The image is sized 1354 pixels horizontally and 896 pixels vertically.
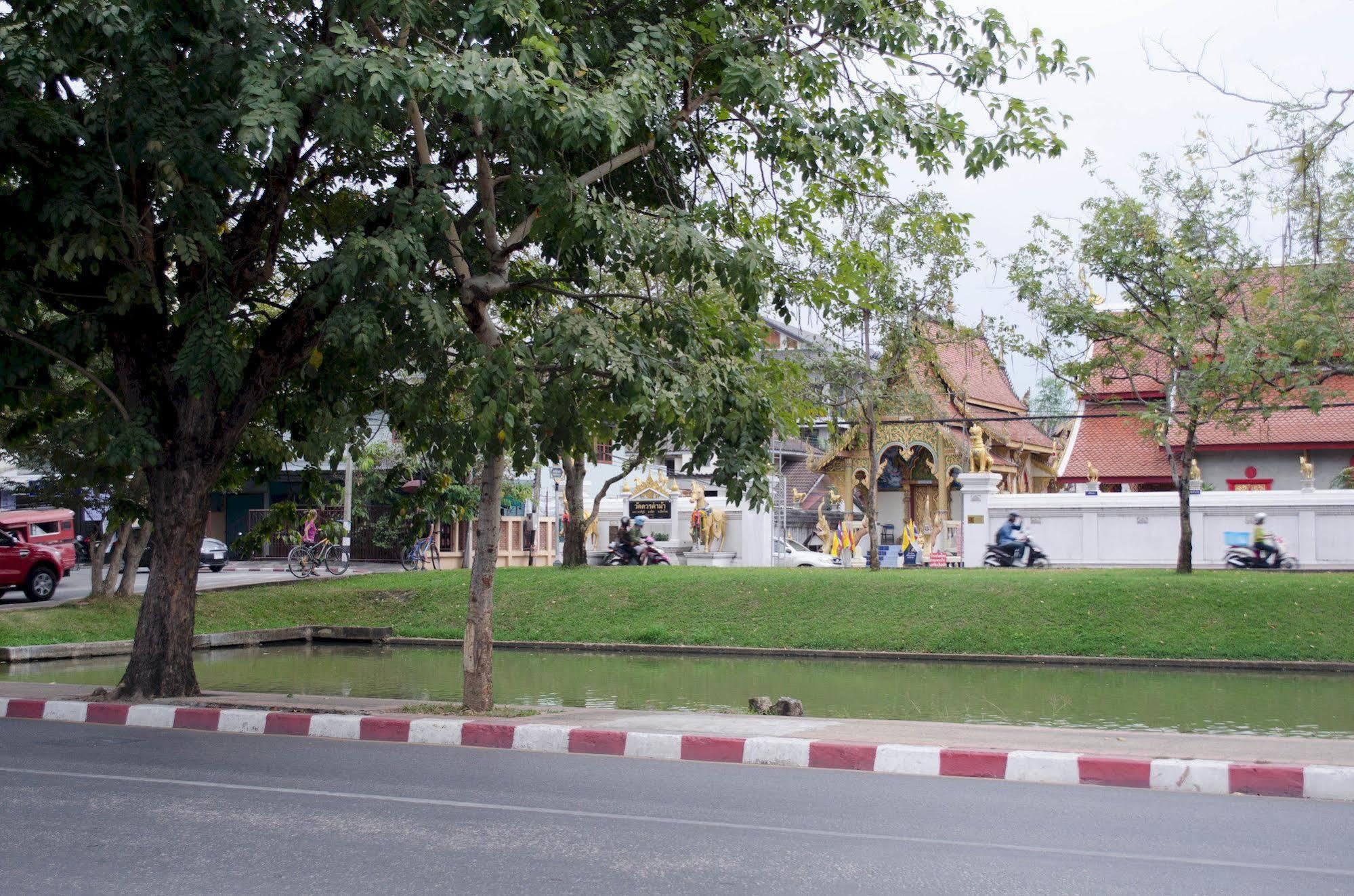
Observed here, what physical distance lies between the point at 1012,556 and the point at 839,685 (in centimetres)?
1145

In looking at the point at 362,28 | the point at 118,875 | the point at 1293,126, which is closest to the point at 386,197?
the point at 362,28

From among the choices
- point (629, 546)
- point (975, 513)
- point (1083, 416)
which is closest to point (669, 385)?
point (1083, 416)

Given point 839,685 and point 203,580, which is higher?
point 203,580

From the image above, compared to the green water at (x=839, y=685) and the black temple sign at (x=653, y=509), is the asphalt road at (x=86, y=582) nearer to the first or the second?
the green water at (x=839, y=685)

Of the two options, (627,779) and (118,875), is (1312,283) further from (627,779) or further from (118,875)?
(118,875)

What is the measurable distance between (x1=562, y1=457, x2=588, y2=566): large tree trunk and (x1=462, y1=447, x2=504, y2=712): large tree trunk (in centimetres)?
1569

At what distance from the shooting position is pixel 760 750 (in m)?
8.85

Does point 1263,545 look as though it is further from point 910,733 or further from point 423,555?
point 423,555

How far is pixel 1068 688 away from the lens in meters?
15.3

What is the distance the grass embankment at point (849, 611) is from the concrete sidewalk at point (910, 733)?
867 centimetres

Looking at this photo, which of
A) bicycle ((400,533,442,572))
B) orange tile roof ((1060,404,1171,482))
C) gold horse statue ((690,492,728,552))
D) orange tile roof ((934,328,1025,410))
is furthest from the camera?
gold horse statue ((690,492,728,552))

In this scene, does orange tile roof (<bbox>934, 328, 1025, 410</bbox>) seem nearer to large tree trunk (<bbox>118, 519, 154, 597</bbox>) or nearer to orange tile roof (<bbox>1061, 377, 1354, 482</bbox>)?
orange tile roof (<bbox>1061, 377, 1354, 482</bbox>)

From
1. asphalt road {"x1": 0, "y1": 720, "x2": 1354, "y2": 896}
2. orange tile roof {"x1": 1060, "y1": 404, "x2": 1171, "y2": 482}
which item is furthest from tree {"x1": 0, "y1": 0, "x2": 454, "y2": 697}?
orange tile roof {"x1": 1060, "y1": 404, "x2": 1171, "y2": 482}

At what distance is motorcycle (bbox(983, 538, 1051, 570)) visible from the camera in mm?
25969
